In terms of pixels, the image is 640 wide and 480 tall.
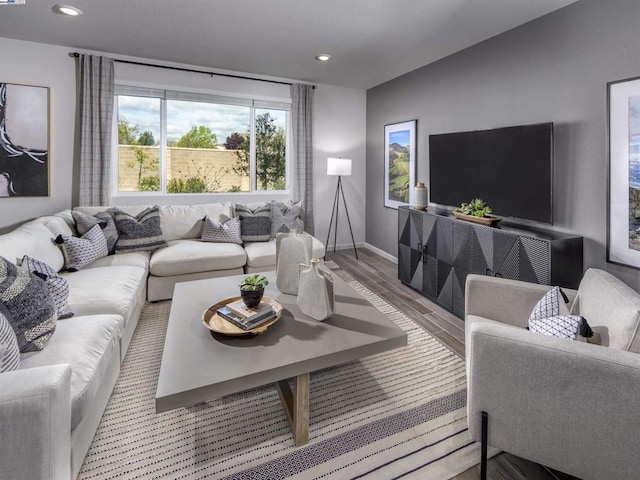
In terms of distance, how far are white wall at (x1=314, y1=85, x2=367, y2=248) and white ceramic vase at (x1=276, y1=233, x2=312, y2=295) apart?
3.14 metres

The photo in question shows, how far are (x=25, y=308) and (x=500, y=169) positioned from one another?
11.0 feet

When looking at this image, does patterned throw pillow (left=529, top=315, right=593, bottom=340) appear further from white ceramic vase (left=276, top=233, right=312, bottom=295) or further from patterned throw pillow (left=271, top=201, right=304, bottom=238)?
patterned throw pillow (left=271, top=201, right=304, bottom=238)

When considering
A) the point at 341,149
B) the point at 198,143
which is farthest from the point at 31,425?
Result: the point at 341,149

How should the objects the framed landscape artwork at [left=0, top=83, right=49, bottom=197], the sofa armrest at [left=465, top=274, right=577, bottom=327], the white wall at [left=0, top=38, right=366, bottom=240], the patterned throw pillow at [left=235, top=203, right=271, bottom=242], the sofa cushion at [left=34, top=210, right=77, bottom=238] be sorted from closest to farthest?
the sofa armrest at [left=465, top=274, right=577, bottom=327], the sofa cushion at [left=34, top=210, right=77, bottom=238], the framed landscape artwork at [left=0, top=83, right=49, bottom=197], the white wall at [left=0, top=38, right=366, bottom=240], the patterned throw pillow at [left=235, top=203, right=271, bottom=242]

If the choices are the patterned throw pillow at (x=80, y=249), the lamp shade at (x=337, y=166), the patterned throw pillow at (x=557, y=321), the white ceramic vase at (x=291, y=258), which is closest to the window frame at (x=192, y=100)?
the lamp shade at (x=337, y=166)

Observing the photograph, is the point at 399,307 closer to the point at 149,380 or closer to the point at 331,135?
the point at 149,380

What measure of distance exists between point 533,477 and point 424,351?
104 centimetres

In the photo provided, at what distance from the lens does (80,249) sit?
285cm

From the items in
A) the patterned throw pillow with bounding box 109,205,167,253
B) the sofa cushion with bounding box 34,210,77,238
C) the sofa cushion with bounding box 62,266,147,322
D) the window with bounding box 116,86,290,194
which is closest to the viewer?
the sofa cushion with bounding box 62,266,147,322

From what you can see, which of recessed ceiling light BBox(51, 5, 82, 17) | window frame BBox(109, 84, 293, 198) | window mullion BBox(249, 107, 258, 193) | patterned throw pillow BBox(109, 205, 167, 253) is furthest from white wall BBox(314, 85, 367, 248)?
recessed ceiling light BBox(51, 5, 82, 17)

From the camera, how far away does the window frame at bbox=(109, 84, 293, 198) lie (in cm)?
409

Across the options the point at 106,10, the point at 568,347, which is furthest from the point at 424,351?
the point at 106,10

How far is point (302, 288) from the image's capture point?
75.9 inches

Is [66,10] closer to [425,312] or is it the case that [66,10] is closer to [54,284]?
[54,284]
